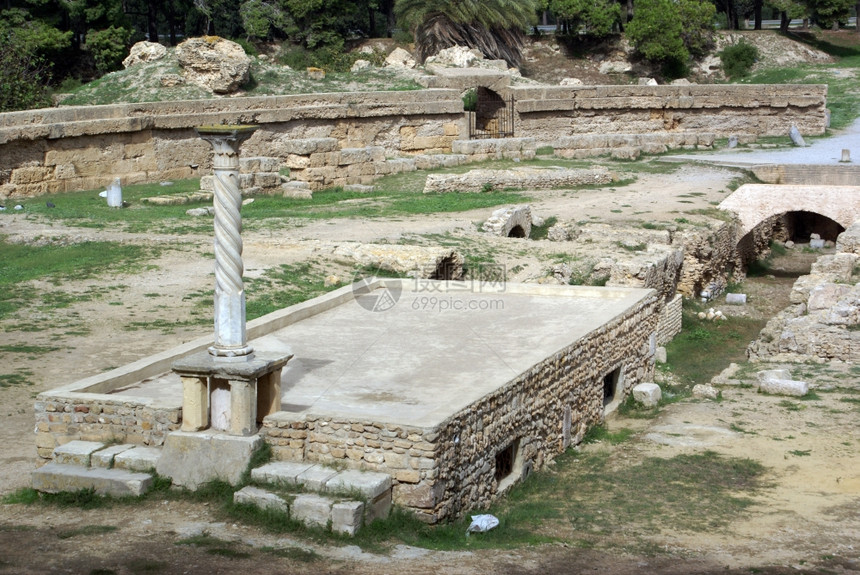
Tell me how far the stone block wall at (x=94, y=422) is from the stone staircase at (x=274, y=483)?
10 centimetres

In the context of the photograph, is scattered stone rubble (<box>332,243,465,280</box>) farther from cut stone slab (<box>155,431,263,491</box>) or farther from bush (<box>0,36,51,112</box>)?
bush (<box>0,36,51,112</box>)

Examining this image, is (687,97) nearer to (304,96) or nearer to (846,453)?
(304,96)

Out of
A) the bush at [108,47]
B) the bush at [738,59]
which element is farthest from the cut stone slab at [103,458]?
the bush at [738,59]

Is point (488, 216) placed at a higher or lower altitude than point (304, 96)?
lower

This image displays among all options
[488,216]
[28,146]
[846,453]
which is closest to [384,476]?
[846,453]

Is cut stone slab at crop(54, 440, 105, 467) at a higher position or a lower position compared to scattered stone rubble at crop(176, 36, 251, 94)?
lower

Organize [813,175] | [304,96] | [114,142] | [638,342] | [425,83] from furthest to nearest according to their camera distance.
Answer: [425,83], [304,96], [813,175], [114,142], [638,342]

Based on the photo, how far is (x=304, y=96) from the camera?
2812 cm

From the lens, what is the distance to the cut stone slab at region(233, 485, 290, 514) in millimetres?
8172

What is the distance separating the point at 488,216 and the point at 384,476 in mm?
13247

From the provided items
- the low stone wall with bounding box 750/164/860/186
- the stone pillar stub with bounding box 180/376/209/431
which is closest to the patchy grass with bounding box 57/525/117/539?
the stone pillar stub with bounding box 180/376/209/431

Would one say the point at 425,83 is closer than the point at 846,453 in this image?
No

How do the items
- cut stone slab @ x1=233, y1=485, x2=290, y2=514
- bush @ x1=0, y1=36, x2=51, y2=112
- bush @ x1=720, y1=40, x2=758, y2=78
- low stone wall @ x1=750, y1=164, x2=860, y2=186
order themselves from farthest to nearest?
bush @ x1=720, y1=40, x2=758, y2=78, low stone wall @ x1=750, y1=164, x2=860, y2=186, bush @ x1=0, y1=36, x2=51, y2=112, cut stone slab @ x1=233, y1=485, x2=290, y2=514

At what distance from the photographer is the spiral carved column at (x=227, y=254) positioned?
8844 mm
